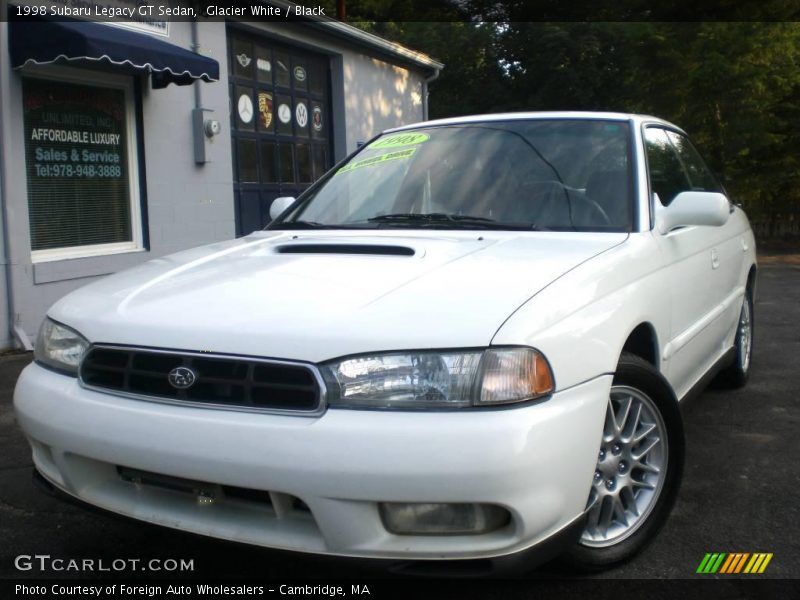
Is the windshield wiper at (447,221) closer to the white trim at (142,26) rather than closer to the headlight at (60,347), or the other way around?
the headlight at (60,347)

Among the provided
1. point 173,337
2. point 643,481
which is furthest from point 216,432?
point 643,481

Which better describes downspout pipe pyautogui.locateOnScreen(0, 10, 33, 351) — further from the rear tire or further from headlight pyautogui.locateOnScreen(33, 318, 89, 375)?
the rear tire

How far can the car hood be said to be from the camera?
218cm

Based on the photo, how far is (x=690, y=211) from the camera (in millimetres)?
3242

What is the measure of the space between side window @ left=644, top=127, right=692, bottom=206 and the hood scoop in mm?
1267

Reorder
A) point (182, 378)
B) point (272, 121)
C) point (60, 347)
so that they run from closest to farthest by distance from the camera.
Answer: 1. point (182, 378)
2. point (60, 347)
3. point (272, 121)

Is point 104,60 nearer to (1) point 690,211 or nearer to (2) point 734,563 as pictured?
(1) point 690,211

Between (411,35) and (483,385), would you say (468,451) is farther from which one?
(411,35)

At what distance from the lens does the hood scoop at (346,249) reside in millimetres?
2854

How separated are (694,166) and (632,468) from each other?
2.39m

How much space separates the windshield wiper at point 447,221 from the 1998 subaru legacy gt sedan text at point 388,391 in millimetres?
34

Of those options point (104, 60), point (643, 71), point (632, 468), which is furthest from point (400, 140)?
point (643, 71)

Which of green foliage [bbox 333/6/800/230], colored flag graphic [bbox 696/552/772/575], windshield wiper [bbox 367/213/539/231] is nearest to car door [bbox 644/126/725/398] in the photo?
windshield wiper [bbox 367/213/539/231]

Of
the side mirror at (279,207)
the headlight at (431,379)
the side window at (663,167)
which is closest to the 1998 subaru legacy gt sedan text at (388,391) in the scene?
the headlight at (431,379)
